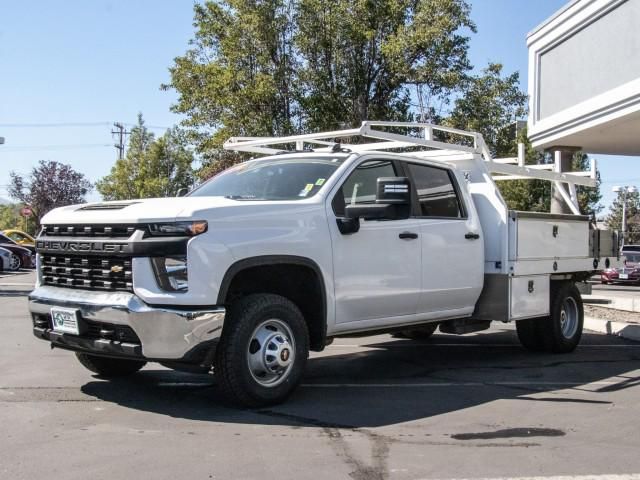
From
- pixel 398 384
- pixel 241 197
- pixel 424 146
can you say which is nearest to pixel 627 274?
pixel 424 146

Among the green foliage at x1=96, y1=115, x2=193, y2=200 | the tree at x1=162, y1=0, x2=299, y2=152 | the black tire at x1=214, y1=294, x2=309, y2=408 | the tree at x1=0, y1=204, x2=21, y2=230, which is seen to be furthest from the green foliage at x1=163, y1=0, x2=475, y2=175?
the tree at x1=0, y1=204, x2=21, y2=230

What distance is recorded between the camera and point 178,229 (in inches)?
203

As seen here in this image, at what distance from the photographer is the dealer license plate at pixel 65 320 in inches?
214

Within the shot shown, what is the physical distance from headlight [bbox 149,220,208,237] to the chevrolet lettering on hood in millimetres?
255

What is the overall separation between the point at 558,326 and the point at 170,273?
524 cm

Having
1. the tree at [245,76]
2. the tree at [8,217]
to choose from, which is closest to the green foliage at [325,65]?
the tree at [245,76]

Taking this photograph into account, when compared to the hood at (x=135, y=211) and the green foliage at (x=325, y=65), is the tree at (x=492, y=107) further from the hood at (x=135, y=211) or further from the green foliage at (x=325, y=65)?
the hood at (x=135, y=211)

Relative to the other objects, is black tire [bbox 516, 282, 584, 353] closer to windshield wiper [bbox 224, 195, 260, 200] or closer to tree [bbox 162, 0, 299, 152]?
windshield wiper [bbox 224, 195, 260, 200]

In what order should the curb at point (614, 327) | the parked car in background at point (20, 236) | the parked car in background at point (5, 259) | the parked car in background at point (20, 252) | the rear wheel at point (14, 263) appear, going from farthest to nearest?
1. the parked car in background at point (20, 236)
2. the parked car in background at point (20, 252)
3. the rear wheel at point (14, 263)
4. the parked car in background at point (5, 259)
5. the curb at point (614, 327)

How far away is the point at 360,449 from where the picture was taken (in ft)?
15.1

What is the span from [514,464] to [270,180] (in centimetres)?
318

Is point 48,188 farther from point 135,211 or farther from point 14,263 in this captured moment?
point 135,211

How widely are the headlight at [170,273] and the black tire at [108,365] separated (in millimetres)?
1584

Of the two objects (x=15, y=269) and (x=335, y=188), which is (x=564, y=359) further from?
(x=15, y=269)
